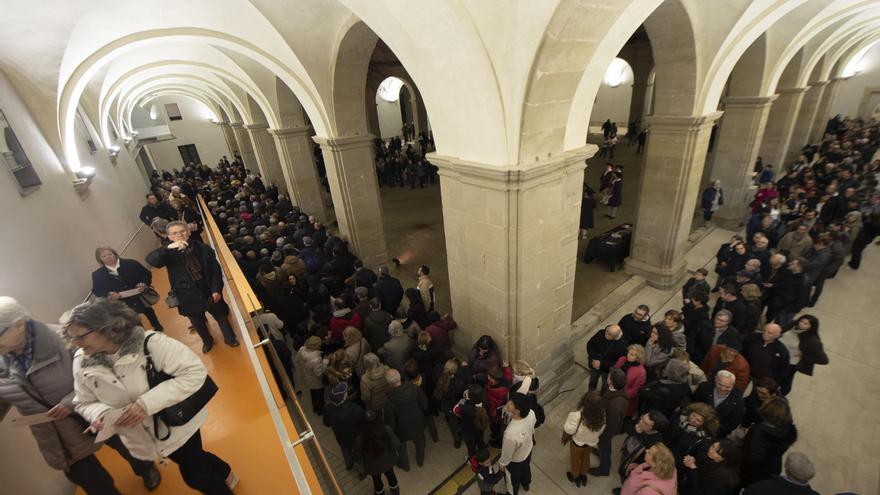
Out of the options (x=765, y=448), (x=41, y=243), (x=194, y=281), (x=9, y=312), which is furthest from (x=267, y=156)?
(x=765, y=448)

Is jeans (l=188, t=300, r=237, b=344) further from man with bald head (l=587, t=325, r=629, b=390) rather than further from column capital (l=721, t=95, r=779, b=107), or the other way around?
column capital (l=721, t=95, r=779, b=107)

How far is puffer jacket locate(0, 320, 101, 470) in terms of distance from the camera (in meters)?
2.18

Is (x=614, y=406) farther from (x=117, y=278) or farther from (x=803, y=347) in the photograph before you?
(x=117, y=278)

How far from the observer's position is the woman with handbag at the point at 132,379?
1.89 metres

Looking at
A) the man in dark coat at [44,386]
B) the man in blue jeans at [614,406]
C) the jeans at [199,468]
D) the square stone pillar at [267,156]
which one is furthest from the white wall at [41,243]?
the square stone pillar at [267,156]

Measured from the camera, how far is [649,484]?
277 cm

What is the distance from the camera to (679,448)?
325cm

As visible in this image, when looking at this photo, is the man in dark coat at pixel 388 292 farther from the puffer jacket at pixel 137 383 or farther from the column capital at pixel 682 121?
the column capital at pixel 682 121

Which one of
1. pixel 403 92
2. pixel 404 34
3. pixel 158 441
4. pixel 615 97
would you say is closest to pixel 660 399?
pixel 158 441

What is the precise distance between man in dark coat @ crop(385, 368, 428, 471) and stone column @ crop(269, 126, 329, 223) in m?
8.39

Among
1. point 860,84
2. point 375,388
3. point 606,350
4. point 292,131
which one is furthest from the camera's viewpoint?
point 860,84

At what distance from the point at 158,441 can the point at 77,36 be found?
587cm

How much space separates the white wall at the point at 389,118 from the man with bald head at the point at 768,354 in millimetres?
26052

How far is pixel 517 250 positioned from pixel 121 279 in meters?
4.44
